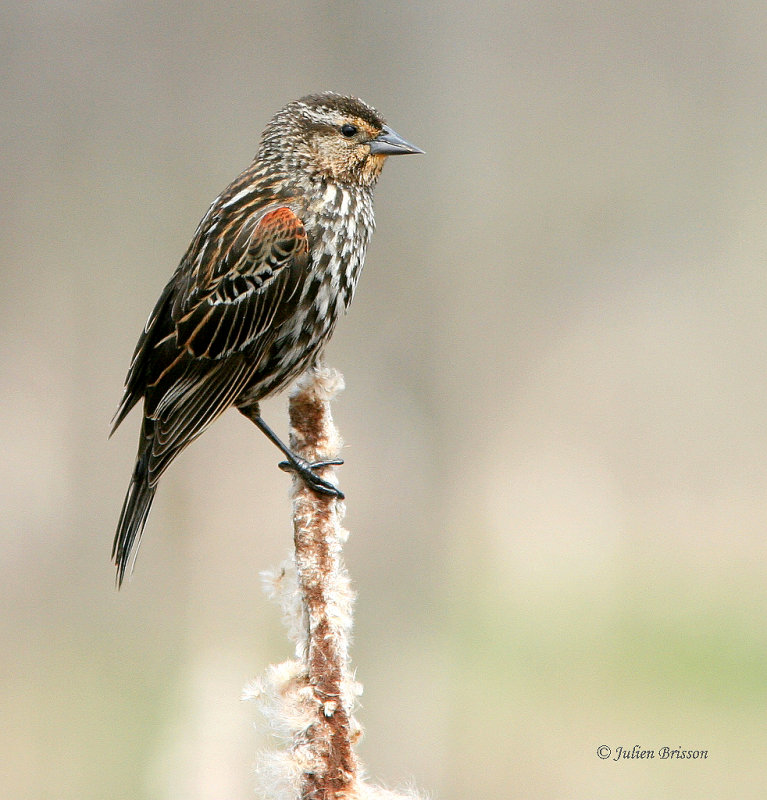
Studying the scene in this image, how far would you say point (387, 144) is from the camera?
202 centimetres

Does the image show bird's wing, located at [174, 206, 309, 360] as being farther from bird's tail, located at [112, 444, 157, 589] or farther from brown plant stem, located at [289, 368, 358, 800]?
brown plant stem, located at [289, 368, 358, 800]

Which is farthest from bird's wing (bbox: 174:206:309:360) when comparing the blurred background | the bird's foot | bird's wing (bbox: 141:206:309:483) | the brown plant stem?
the blurred background

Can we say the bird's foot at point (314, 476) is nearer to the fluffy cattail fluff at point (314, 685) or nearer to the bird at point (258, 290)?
the fluffy cattail fluff at point (314, 685)

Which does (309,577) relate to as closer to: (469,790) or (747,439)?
(469,790)

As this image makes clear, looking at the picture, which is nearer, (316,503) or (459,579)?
(316,503)

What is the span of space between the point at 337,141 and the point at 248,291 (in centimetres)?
40

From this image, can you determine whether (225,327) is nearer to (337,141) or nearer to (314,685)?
(337,141)

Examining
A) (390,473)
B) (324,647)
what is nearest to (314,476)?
(324,647)

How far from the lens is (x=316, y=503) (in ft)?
4.50

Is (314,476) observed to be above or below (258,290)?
below

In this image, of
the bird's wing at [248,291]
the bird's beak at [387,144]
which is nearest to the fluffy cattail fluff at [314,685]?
the bird's wing at [248,291]

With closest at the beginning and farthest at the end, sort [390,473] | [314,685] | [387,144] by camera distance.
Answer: [314,685], [387,144], [390,473]

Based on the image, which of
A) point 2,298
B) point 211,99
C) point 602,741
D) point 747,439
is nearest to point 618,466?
point 747,439

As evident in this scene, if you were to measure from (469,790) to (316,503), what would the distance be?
2740 mm
